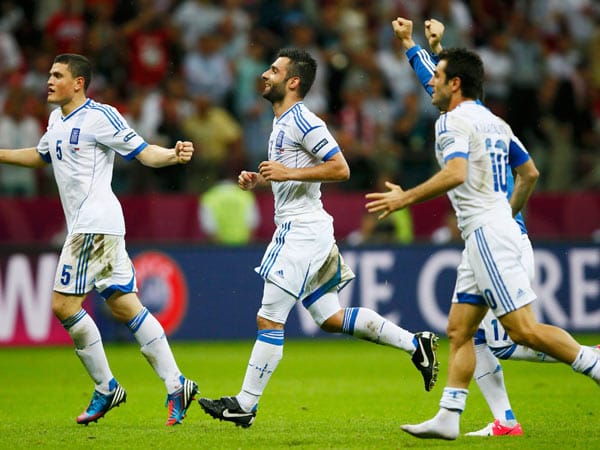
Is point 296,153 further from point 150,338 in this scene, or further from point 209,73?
point 209,73

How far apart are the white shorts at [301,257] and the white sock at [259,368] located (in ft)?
1.25

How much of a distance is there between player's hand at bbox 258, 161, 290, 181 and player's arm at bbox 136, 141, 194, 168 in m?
0.67

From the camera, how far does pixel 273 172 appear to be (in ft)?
26.1

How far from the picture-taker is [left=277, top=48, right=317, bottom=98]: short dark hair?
8500mm

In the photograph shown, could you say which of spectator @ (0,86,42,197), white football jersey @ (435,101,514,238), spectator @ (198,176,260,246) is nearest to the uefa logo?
spectator @ (198,176,260,246)

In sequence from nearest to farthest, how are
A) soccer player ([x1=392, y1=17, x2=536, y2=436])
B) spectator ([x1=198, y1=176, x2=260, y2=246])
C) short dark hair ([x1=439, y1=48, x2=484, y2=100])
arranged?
short dark hair ([x1=439, y1=48, x2=484, y2=100]) → soccer player ([x1=392, y1=17, x2=536, y2=436]) → spectator ([x1=198, y1=176, x2=260, y2=246])

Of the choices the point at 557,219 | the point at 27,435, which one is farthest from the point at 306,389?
the point at 557,219

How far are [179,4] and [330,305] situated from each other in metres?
12.2

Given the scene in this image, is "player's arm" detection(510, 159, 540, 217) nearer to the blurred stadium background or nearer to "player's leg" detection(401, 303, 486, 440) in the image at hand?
"player's leg" detection(401, 303, 486, 440)

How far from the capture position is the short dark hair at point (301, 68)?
850 centimetres

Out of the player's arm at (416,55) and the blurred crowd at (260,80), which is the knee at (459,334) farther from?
the blurred crowd at (260,80)

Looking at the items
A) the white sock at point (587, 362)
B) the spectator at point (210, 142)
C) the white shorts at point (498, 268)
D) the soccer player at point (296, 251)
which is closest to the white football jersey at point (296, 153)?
the soccer player at point (296, 251)

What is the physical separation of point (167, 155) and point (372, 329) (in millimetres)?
1971

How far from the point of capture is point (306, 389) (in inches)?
435
